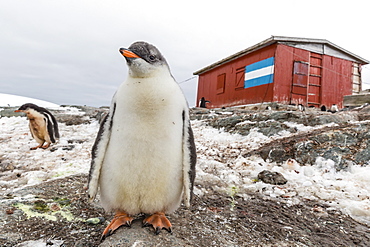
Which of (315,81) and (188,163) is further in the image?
(315,81)

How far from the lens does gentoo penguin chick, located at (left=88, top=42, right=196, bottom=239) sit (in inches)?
72.7

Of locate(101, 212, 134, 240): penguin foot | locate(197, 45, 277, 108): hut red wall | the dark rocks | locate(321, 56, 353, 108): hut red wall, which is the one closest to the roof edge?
locate(197, 45, 277, 108): hut red wall

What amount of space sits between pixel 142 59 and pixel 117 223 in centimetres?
127

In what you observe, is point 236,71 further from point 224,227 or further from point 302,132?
point 224,227

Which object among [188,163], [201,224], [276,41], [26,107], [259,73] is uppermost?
[276,41]

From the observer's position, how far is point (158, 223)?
1.89 m

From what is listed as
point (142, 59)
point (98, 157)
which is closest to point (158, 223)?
point (98, 157)

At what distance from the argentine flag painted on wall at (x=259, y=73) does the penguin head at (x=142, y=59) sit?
11151mm

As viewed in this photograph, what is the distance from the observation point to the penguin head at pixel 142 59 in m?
1.79

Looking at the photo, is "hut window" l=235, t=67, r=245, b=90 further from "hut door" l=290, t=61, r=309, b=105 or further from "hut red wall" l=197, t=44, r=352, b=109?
"hut door" l=290, t=61, r=309, b=105

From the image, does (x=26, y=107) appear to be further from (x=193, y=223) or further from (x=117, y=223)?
(x=193, y=223)

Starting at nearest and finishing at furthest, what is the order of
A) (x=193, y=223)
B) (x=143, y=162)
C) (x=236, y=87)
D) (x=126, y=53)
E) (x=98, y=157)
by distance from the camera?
(x=126, y=53), (x=143, y=162), (x=98, y=157), (x=193, y=223), (x=236, y=87)

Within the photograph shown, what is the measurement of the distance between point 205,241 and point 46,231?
1329 millimetres

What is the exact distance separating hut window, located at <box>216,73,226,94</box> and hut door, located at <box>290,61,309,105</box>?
448 cm
